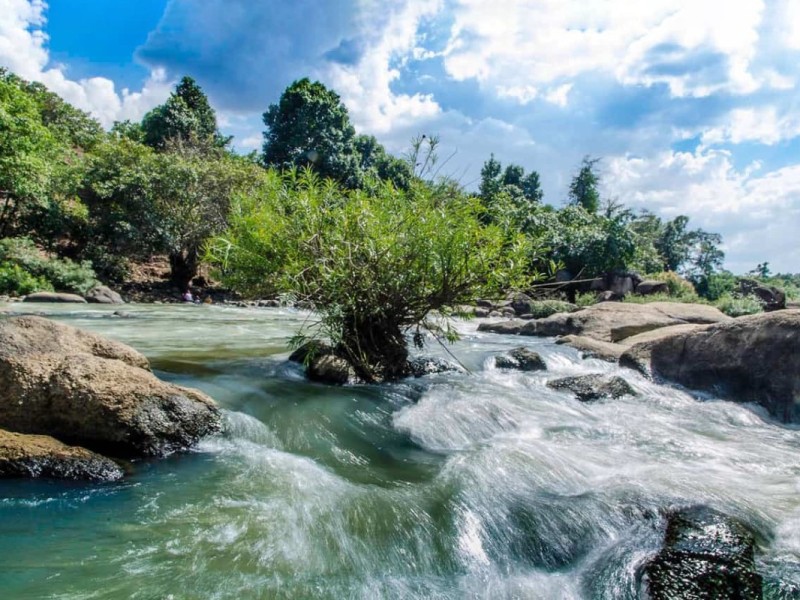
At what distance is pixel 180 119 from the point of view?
36.2 meters

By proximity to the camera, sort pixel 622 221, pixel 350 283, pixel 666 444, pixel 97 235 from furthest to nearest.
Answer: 1. pixel 622 221
2. pixel 97 235
3. pixel 350 283
4. pixel 666 444

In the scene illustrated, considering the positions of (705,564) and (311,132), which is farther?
(311,132)

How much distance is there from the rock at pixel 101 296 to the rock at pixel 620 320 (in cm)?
1743

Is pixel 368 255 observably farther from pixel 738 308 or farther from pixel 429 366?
pixel 738 308

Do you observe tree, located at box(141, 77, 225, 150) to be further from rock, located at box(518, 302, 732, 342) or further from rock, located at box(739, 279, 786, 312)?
rock, located at box(739, 279, 786, 312)

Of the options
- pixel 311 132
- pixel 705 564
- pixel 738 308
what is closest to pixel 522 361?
pixel 705 564

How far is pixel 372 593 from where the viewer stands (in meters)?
3.02

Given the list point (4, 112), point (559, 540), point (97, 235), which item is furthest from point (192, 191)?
point (559, 540)

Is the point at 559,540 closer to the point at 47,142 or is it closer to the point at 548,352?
the point at 548,352

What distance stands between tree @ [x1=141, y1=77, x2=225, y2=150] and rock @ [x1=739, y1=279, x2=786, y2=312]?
33988mm

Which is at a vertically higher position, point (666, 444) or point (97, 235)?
point (97, 235)

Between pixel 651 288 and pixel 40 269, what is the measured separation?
29.4 meters

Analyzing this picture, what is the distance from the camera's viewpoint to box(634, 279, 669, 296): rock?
27.7 meters

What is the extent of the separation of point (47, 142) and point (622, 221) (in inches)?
1156
